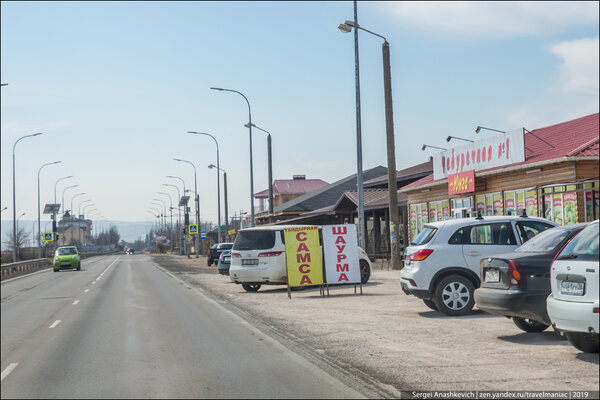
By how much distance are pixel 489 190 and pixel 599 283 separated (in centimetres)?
→ 2279

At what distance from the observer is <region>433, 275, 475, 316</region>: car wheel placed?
1440 cm

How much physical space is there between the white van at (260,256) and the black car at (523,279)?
39.1 ft

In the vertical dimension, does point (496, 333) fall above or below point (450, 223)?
below

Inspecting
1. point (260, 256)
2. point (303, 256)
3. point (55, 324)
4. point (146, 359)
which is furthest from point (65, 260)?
point (146, 359)

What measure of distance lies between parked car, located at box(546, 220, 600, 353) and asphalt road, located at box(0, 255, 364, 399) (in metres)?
2.83

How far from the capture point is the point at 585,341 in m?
9.27

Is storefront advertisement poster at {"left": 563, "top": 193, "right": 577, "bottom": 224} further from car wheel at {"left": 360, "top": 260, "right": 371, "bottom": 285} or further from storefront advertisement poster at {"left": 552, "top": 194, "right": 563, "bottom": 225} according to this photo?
car wheel at {"left": 360, "top": 260, "right": 371, "bottom": 285}

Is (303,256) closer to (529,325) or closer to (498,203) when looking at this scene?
Answer: (529,325)

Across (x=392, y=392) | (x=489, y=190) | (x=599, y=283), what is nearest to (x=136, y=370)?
(x=392, y=392)

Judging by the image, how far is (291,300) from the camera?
20.2 meters

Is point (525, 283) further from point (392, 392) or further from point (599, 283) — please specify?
point (392, 392)

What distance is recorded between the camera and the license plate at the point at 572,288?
8.59 m

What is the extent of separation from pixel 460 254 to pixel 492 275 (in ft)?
11.3

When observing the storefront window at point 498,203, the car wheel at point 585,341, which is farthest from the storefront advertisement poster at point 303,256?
the storefront window at point 498,203
